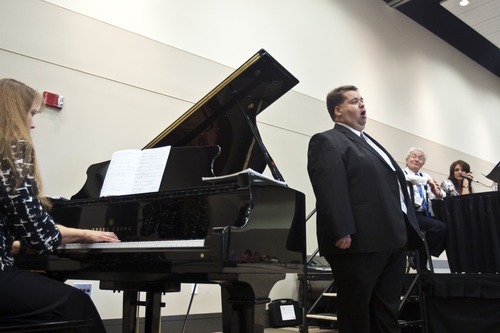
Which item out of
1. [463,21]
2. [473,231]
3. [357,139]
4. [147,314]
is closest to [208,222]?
[147,314]

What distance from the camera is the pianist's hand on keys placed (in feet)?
5.86

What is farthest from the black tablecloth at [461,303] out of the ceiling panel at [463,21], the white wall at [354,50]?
the ceiling panel at [463,21]

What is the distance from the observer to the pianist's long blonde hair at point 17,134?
1.56 meters

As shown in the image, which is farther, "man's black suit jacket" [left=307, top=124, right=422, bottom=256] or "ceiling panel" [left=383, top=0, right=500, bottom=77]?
"ceiling panel" [left=383, top=0, right=500, bottom=77]

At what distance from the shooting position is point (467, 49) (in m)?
8.52

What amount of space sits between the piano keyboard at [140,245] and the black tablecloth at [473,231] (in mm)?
2700

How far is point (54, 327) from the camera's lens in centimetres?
148

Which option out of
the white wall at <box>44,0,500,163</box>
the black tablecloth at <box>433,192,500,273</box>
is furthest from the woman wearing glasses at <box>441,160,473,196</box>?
the white wall at <box>44,0,500,163</box>

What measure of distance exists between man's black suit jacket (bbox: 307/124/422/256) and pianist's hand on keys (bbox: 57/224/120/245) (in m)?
0.98

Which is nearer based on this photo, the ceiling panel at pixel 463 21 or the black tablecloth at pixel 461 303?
the black tablecloth at pixel 461 303

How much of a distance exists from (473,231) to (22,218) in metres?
3.24

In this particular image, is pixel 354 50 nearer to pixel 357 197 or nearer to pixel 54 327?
pixel 357 197

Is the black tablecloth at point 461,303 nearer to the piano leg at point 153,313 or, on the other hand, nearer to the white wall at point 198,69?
the white wall at point 198,69

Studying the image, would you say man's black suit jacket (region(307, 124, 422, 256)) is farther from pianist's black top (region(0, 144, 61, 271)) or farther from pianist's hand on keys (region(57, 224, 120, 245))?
pianist's black top (region(0, 144, 61, 271))
